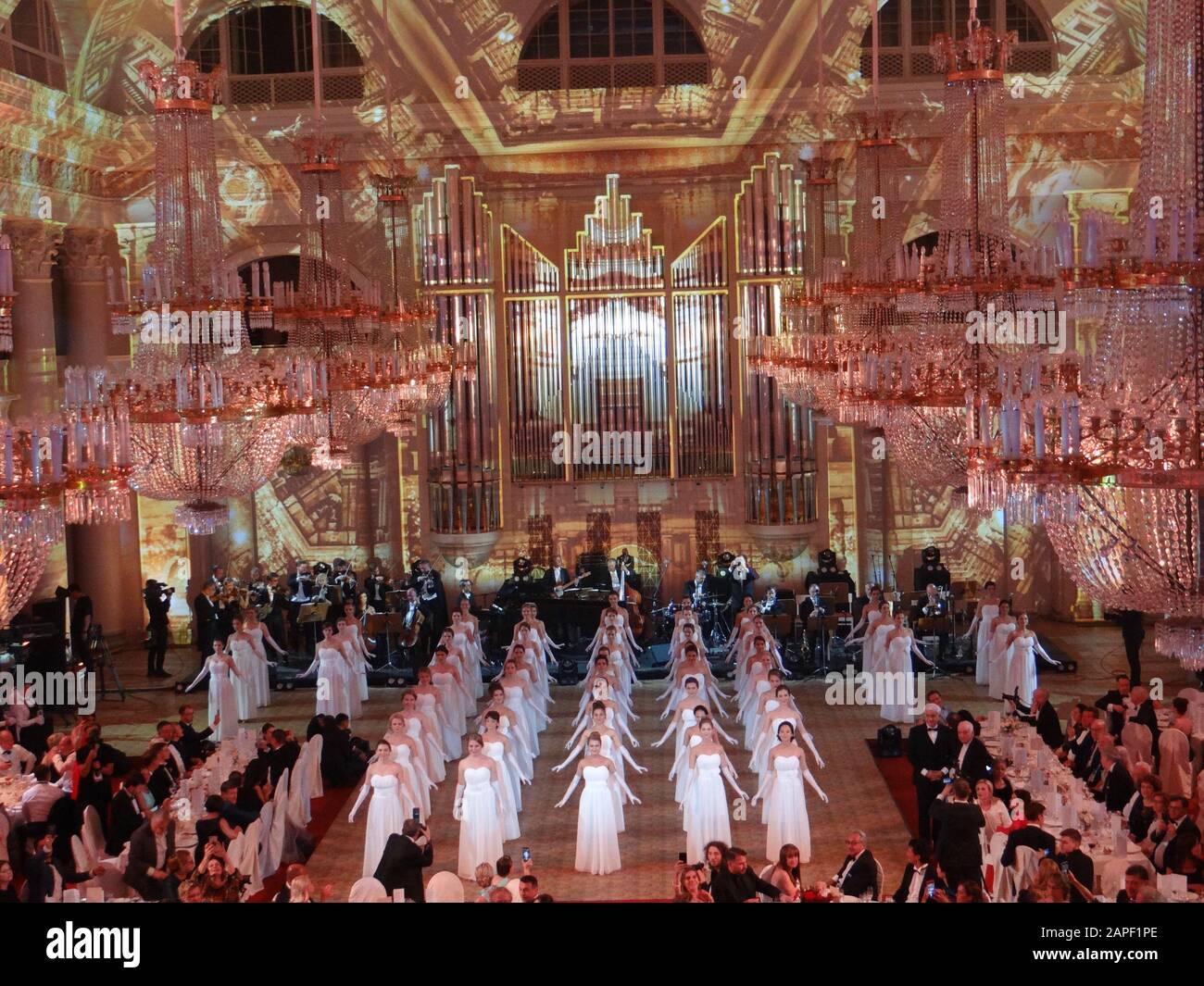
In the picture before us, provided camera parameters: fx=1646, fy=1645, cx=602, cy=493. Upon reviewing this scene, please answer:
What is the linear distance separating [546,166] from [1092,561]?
17.7 metres

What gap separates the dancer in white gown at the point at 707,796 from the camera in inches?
564

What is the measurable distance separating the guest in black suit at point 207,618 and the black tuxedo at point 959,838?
1237 cm

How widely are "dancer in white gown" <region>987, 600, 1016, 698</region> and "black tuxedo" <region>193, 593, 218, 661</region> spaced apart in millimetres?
9986

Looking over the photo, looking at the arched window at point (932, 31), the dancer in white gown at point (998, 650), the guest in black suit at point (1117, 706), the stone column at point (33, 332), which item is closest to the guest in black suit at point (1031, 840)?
the guest in black suit at point (1117, 706)

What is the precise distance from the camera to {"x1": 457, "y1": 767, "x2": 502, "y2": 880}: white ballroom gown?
14047 millimetres

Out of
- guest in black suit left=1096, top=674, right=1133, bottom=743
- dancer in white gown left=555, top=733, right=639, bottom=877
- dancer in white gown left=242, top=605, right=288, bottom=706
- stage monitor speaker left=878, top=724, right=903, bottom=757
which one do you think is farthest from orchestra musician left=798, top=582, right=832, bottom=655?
dancer in white gown left=555, top=733, right=639, bottom=877

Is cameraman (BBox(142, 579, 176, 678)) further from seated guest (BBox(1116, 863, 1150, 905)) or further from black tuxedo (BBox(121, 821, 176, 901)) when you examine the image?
seated guest (BBox(1116, 863, 1150, 905))

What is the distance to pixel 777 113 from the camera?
77.6 feet

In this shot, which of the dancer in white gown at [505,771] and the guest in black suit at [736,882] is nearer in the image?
the guest in black suit at [736,882]

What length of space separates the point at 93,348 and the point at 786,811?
13.9m

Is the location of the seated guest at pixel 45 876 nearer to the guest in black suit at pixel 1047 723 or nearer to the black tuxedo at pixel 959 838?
the black tuxedo at pixel 959 838

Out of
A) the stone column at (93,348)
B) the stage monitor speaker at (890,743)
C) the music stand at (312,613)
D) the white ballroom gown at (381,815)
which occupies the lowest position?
the stage monitor speaker at (890,743)

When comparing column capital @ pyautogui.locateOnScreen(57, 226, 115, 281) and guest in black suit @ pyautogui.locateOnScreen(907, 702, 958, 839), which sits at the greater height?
column capital @ pyautogui.locateOnScreen(57, 226, 115, 281)

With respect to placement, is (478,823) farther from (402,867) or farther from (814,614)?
(814,614)
